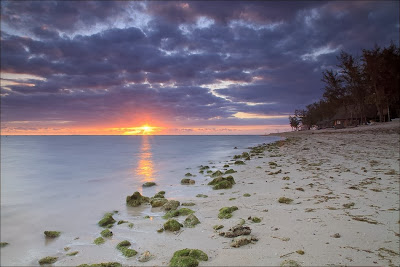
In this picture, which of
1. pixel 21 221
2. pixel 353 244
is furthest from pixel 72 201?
pixel 353 244

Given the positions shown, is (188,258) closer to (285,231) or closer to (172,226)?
(172,226)

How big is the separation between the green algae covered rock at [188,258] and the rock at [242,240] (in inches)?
18.9

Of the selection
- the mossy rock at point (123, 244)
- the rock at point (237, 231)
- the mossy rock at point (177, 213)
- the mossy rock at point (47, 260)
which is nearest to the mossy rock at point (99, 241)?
the mossy rock at point (123, 244)

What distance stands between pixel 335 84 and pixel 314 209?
47858 millimetres

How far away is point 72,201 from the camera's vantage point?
8281 millimetres

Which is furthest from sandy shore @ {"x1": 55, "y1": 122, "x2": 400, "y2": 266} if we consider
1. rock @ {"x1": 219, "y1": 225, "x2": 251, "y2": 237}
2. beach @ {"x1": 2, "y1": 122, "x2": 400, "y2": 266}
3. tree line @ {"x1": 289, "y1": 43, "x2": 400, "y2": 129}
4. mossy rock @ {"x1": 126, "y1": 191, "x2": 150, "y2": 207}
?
tree line @ {"x1": 289, "y1": 43, "x2": 400, "y2": 129}

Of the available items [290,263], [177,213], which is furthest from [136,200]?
[290,263]

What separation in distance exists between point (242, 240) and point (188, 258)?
85 cm

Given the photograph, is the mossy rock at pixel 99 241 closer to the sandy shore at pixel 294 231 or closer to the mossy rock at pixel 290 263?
the sandy shore at pixel 294 231

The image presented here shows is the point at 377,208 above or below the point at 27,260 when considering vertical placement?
above

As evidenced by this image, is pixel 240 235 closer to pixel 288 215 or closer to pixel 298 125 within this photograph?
pixel 288 215

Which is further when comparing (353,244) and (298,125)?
(298,125)

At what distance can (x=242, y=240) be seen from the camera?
3.46 m

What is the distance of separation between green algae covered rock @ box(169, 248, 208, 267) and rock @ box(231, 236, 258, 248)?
0.48m
